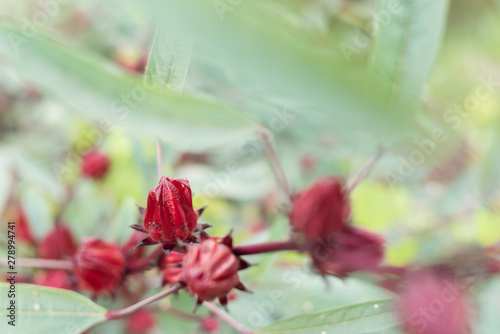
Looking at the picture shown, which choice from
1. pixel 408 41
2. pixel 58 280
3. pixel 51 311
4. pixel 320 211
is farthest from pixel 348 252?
pixel 58 280

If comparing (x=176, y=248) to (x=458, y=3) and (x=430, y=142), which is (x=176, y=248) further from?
(x=458, y=3)

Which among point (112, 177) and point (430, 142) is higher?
point (430, 142)

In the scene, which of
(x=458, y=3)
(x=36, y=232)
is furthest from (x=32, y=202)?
(x=458, y=3)

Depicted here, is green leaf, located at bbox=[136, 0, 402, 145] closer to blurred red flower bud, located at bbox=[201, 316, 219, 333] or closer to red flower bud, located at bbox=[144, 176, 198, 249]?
red flower bud, located at bbox=[144, 176, 198, 249]

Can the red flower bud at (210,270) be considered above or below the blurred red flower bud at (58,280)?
above

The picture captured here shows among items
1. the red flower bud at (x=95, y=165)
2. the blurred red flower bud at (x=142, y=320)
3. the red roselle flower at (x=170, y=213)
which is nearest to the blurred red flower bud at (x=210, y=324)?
the blurred red flower bud at (x=142, y=320)

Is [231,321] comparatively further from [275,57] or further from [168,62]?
[275,57]

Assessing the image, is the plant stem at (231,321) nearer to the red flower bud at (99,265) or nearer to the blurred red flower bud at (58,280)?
the red flower bud at (99,265)
